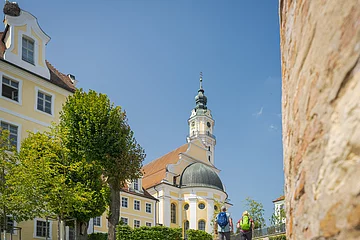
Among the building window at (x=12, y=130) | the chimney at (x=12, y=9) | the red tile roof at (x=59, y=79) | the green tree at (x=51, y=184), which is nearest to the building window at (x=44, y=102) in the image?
the red tile roof at (x=59, y=79)

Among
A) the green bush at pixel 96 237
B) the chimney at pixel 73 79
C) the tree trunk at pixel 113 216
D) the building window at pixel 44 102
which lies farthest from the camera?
the chimney at pixel 73 79

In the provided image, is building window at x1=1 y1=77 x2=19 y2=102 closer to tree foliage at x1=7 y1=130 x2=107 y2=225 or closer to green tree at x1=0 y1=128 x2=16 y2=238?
tree foliage at x1=7 y1=130 x2=107 y2=225

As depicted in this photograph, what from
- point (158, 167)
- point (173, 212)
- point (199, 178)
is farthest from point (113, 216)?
point (158, 167)

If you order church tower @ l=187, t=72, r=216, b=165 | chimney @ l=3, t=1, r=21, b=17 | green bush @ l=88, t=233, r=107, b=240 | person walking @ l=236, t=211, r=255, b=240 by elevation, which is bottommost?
green bush @ l=88, t=233, r=107, b=240

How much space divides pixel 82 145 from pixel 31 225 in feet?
20.0

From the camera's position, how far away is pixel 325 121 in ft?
4.35

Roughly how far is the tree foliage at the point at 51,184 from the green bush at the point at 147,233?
2196mm

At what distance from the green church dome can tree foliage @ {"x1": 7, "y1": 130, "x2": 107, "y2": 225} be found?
129ft

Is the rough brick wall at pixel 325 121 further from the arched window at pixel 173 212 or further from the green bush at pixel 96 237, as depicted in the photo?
the arched window at pixel 173 212

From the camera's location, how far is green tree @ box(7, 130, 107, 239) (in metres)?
22.2

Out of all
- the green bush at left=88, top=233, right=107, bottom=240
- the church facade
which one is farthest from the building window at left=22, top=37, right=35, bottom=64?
the church facade

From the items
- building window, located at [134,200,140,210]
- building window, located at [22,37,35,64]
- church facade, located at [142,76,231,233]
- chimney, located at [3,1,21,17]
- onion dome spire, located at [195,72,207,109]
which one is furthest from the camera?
onion dome spire, located at [195,72,207,109]

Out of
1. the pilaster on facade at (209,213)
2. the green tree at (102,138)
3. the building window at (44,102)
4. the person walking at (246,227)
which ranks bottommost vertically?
the person walking at (246,227)

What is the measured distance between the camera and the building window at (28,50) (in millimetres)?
29625
